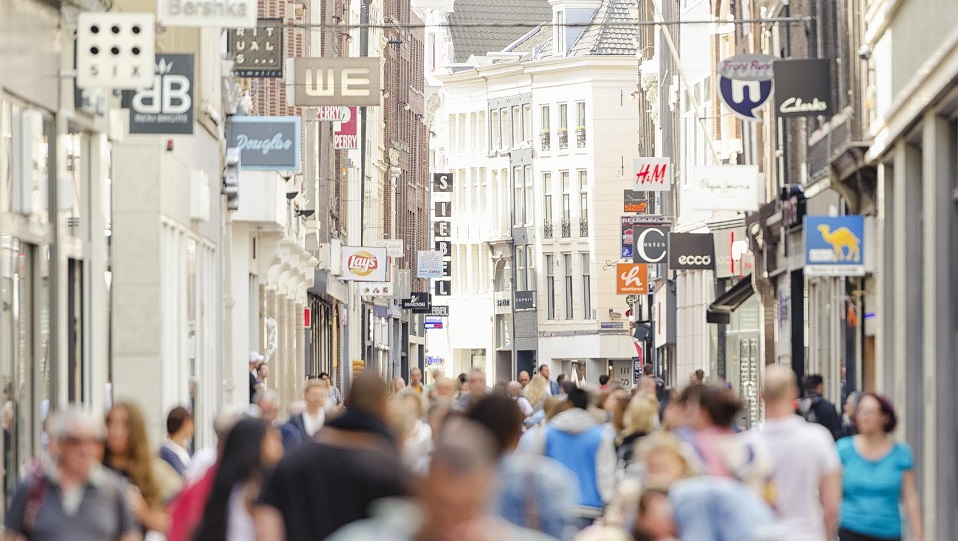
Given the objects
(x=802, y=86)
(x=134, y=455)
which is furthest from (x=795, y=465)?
(x=802, y=86)

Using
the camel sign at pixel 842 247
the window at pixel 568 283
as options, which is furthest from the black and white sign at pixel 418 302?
the camel sign at pixel 842 247

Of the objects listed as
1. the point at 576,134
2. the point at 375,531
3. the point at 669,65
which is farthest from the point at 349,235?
the point at 375,531

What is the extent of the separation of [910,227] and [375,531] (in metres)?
14.5

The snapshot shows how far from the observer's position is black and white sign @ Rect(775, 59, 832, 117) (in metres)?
24.3

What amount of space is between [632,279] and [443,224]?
102 ft

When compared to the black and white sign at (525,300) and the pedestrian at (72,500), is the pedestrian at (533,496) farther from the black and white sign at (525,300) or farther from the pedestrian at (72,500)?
the black and white sign at (525,300)

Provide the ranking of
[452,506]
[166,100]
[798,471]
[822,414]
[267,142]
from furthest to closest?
[267,142], [166,100], [822,414], [798,471], [452,506]

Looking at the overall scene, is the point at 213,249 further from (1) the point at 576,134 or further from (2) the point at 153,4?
(1) the point at 576,134

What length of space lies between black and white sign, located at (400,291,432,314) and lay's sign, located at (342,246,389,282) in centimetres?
1739

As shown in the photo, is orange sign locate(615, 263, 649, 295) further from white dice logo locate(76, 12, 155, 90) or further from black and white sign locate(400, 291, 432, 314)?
white dice logo locate(76, 12, 155, 90)

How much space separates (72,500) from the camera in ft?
27.6

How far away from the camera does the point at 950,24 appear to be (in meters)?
15.2

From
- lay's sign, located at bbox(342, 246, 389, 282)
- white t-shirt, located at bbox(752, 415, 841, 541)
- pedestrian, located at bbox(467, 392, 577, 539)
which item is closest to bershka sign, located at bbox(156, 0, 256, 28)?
white t-shirt, located at bbox(752, 415, 841, 541)

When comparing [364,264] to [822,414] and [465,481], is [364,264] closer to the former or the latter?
[822,414]
